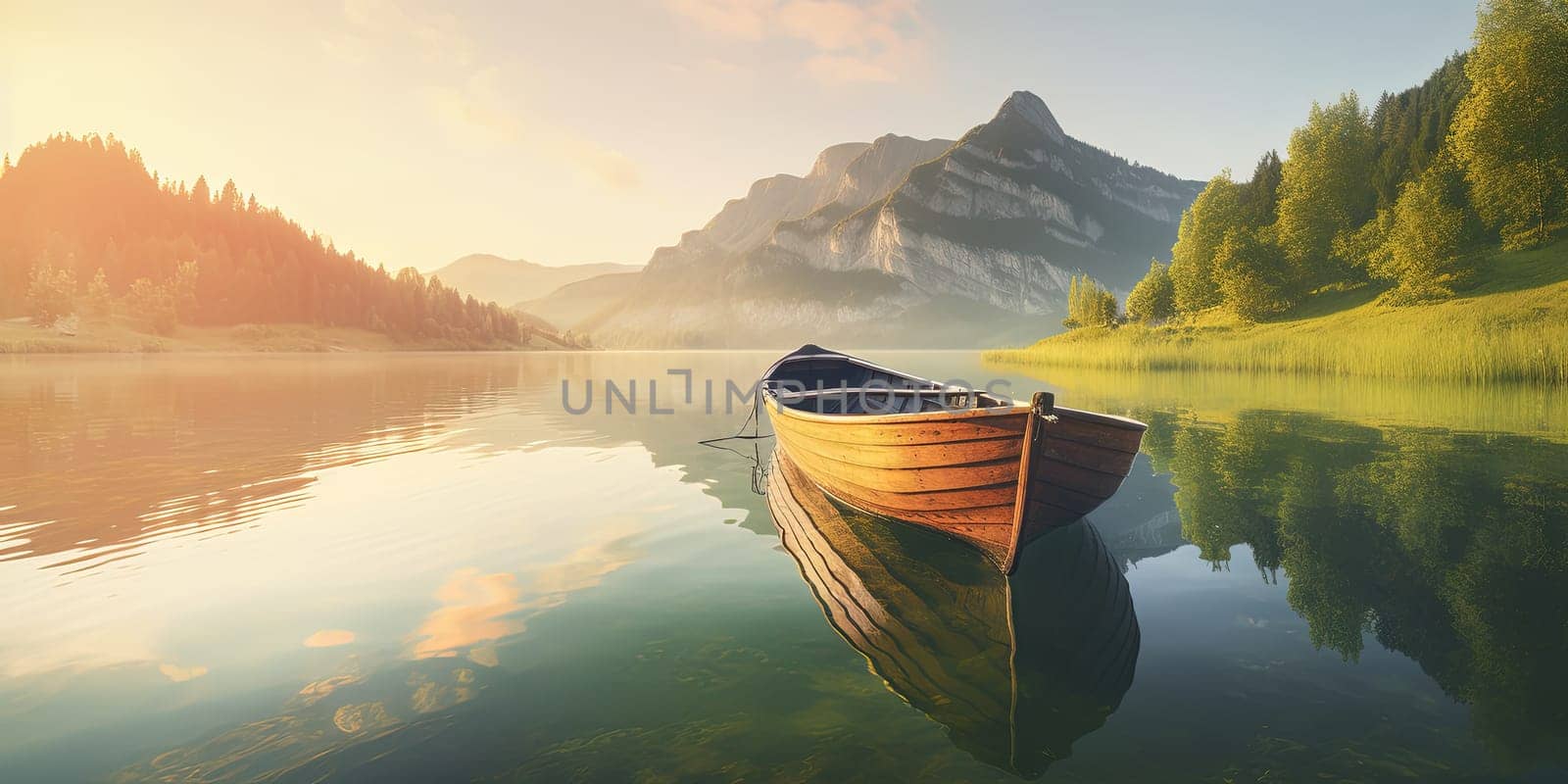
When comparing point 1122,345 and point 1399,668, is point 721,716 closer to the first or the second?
point 1399,668

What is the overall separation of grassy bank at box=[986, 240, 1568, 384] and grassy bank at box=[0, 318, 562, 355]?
15244cm

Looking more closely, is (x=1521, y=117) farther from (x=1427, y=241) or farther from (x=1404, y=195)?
(x=1427, y=241)

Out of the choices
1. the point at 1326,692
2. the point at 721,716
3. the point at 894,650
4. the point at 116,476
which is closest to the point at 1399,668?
the point at 1326,692

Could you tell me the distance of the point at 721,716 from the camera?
5.12 m

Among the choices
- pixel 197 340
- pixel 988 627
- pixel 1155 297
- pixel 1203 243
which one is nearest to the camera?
pixel 988 627

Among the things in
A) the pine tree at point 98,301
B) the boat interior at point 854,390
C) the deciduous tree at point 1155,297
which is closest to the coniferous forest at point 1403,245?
the deciduous tree at point 1155,297

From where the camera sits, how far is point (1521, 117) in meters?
42.6

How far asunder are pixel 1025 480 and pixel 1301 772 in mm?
3482

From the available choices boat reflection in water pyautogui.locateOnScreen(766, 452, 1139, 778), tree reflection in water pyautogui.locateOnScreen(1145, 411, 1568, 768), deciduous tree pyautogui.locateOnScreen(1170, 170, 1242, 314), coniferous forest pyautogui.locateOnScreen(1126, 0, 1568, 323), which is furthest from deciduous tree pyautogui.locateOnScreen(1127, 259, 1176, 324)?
boat reflection in water pyautogui.locateOnScreen(766, 452, 1139, 778)

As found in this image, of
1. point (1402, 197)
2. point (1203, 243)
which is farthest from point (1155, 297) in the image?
point (1402, 197)

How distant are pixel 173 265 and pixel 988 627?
211 meters

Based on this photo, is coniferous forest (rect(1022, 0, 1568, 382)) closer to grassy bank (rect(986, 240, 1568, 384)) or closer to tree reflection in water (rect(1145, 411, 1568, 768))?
grassy bank (rect(986, 240, 1568, 384))

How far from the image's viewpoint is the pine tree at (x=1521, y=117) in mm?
42062

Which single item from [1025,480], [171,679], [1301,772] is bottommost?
[171,679]
